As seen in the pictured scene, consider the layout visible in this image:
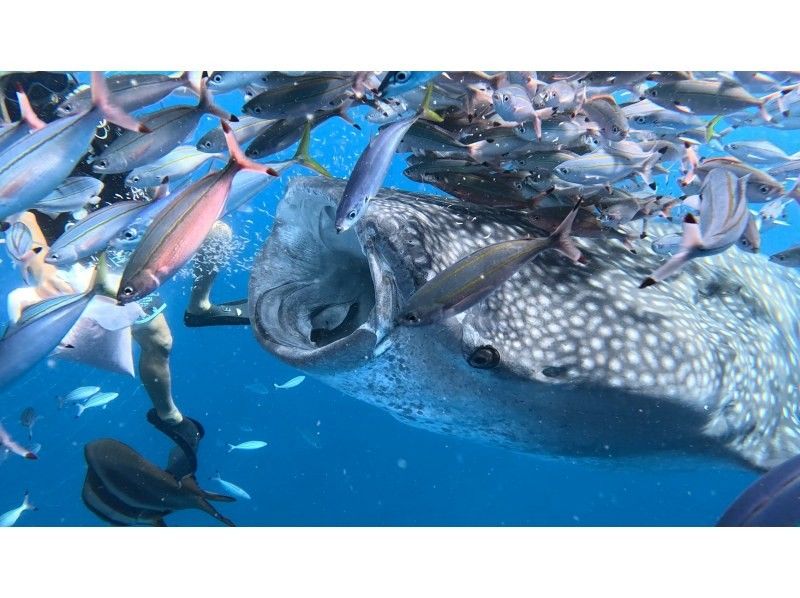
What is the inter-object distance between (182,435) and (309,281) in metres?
3.95

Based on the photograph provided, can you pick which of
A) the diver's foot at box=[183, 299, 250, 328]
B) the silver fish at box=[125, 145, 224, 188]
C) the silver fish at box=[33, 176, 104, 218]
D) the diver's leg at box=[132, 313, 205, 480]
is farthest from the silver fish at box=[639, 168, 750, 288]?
the diver's leg at box=[132, 313, 205, 480]

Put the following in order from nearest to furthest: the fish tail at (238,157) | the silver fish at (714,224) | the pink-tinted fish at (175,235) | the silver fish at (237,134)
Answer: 1. the silver fish at (714,224)
2. the pink-tinted fish at (175,235)
3. the fish tail at (238,157)
4. the silver fish at (237,134)

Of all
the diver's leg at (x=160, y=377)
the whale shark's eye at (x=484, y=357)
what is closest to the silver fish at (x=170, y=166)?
the whale shark's eye at (x=484, y=357)

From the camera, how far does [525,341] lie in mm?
2807

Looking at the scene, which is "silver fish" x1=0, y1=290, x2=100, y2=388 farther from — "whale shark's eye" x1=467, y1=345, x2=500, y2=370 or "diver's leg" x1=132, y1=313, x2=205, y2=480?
"diver's leg" x1=132, y1=313, x2=205, y2=480

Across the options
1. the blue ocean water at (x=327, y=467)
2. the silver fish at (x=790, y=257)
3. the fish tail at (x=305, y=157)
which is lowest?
the blue ocean water at (x=327, y=467)

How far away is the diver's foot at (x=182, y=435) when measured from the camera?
6.10 metres

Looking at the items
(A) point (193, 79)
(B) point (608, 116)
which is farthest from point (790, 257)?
(A) point (193, 79)

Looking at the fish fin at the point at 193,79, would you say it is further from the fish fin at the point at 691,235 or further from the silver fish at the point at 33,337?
the fish fin at the point at 691,235

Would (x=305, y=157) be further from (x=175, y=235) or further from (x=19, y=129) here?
(x=19, y=129)

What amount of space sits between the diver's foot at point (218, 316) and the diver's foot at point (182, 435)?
1.30 m

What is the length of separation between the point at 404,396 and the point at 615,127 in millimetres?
Answer: 2595
